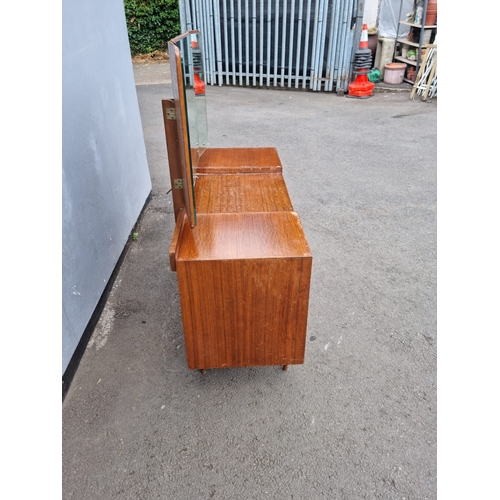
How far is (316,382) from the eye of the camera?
213 cm

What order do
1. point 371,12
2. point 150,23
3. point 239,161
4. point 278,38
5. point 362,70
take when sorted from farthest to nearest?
point 150,23 < point 371,12 < point 278,38 < point 362,70 < point 239,161

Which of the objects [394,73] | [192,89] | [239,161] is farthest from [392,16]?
[192,89]

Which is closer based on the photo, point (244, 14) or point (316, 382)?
point (316, 382)

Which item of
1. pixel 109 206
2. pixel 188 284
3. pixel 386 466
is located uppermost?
pixel 188 284

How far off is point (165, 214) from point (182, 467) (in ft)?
7.84

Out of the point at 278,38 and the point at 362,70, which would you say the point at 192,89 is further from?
the point at 278,38

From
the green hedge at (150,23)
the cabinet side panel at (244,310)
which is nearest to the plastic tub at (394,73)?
the green hedge at (150,23)

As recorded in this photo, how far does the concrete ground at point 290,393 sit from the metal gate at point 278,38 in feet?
15.1

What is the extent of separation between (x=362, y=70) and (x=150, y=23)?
19.7 ft

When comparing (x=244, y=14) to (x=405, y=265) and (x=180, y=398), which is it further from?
(x=180, y=398)

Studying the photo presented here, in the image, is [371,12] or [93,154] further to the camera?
[371,12]

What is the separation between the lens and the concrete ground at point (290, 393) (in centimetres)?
172

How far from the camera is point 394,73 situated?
Result: 25.3ft

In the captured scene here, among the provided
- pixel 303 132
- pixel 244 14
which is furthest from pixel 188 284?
pixel 244 14
